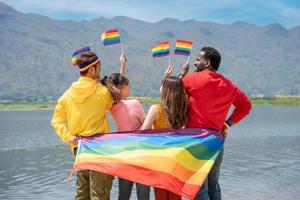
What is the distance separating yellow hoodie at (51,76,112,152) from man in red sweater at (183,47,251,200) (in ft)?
3.68

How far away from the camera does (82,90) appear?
6.74m

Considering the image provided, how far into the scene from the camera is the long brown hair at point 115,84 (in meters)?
6.92

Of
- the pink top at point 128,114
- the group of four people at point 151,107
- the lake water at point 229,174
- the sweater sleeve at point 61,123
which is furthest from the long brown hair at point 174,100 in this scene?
the lake water at point 229,174

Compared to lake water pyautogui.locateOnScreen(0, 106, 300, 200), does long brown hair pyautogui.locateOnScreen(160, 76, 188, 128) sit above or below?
above

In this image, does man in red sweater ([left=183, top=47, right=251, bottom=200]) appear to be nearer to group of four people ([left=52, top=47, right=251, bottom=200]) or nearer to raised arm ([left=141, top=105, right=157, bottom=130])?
group of four people ([left=52, top=47, right=251, bottom=200])

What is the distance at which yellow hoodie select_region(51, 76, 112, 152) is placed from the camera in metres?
6.73

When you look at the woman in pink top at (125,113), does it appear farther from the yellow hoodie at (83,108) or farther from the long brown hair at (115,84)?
the yellow hoodie at (83,108)

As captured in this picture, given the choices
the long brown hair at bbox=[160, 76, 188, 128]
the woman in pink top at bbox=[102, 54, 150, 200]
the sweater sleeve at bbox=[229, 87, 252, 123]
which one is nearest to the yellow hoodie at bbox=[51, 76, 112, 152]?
the woman in pink top at bbox=[102, 54, 150, 200]

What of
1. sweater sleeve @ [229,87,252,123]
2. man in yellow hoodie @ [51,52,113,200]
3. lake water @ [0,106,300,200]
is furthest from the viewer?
lake water @ [0,106,300,200]

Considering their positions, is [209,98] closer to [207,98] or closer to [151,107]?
[207,98]

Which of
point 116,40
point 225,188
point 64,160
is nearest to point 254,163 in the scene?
point 225,188

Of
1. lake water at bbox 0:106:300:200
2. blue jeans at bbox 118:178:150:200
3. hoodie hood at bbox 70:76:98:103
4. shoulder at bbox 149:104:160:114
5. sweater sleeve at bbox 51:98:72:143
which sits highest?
hoodie hood at bbox 70:76:98:103

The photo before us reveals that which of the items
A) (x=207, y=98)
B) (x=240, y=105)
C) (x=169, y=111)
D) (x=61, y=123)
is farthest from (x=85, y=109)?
(x=240, y=105)

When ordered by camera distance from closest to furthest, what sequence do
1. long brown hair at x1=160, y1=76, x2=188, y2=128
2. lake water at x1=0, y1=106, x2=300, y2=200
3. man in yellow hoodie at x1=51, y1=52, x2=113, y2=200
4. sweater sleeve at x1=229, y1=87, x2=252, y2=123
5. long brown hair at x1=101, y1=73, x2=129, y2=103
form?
long brown hair at x1=160, y1=76, x2=188, y2=128, man in yellow hoodie at x1=51, y1=52, x2=113, y2=200, long brown hair at x1=101, y1=73, x2=129, y2=103, sweater sleeve at x1=229, y1=87, x2=252, y2=123, lake water at x1=0, y1=106, x2=300, y2=200
